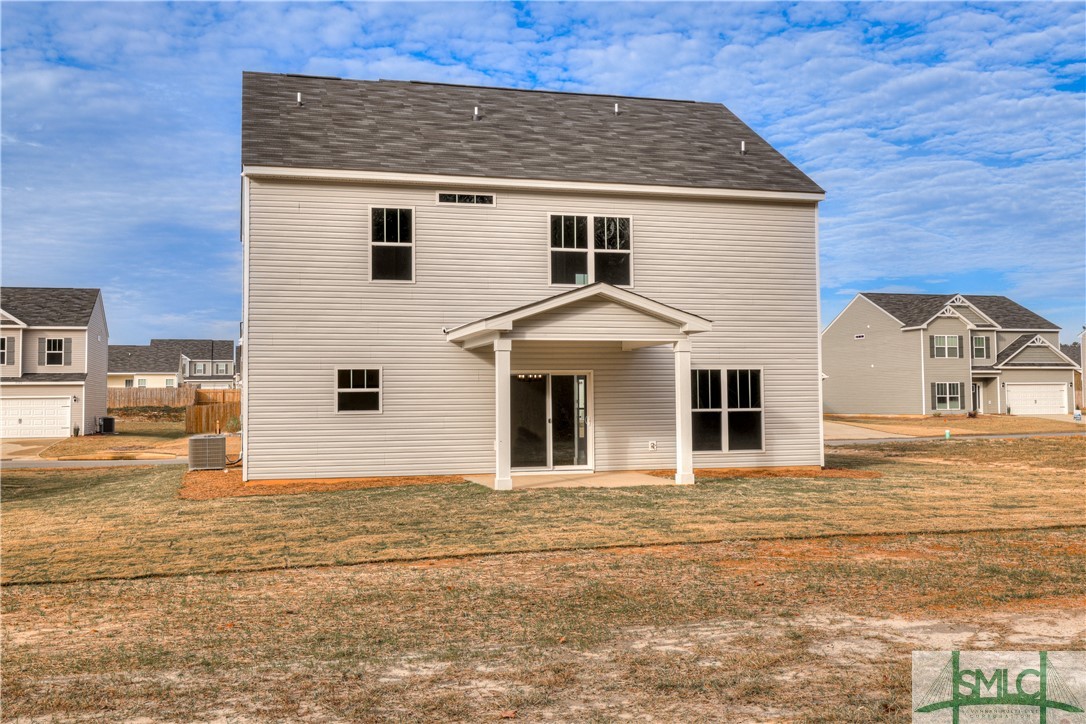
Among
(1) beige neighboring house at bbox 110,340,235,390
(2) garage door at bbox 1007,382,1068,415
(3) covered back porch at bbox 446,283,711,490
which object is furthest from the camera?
(1) beige neighboring house at bbox 110,340,235,390

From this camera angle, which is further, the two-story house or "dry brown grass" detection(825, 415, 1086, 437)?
"dry brown grass" detection(825, 415, 1086, 437)

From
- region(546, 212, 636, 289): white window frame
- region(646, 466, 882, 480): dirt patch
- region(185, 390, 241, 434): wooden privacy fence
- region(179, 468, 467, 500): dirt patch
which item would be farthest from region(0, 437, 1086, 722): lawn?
region(185, 390, 241, 434): wooden privacy fence

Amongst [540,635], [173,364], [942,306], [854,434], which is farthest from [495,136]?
[173,364]

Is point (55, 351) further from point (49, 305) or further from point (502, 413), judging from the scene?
point (502, 413)

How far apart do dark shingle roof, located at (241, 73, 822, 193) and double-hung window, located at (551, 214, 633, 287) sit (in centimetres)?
91

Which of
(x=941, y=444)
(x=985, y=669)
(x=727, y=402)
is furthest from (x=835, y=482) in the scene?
(x=941, y=444)

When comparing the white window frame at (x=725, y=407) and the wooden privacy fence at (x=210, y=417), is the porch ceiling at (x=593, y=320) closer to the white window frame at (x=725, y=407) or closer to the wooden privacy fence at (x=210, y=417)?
the white window frame at (x=725, y=407)

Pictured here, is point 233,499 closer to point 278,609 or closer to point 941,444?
point 278,609

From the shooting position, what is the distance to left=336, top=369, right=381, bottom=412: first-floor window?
16.7m

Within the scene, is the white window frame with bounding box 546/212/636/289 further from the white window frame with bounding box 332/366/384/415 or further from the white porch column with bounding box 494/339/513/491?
the white window frame with bounding box 332/366/384/415

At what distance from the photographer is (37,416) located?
1453 inches

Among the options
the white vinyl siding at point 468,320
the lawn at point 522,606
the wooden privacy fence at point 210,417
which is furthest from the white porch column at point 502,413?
the wooden privacy fence at point 210,417

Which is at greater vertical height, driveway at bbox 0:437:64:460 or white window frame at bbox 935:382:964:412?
white window frame at bbox 935:382:964:412

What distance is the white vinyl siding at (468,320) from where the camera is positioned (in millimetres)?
16453
